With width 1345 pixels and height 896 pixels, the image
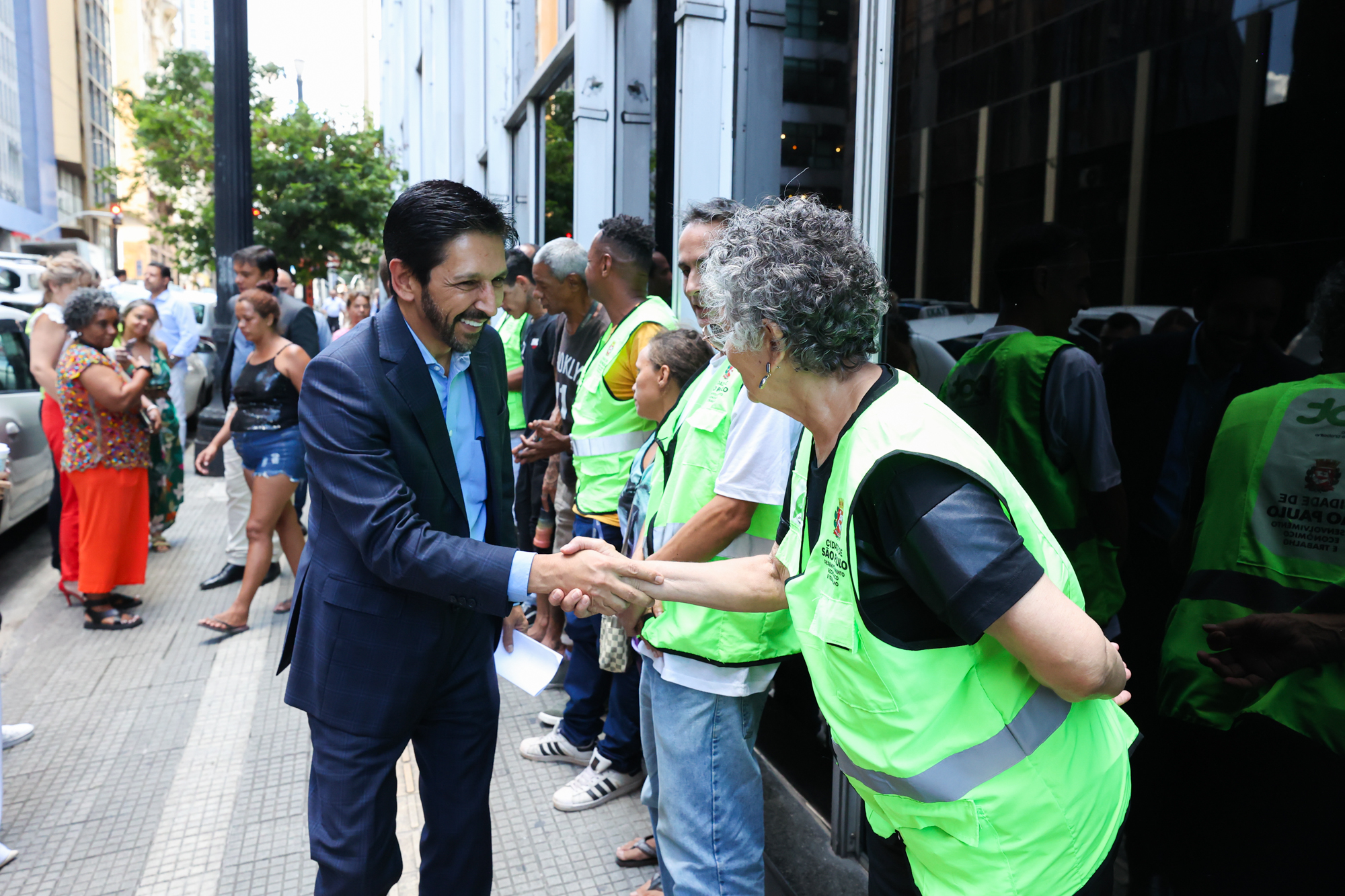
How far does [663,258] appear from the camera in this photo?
505cm

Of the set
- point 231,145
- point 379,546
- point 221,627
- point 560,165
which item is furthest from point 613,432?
point 231,145

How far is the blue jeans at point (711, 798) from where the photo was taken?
7.57 feet

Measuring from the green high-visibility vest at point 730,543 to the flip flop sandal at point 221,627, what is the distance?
401cm

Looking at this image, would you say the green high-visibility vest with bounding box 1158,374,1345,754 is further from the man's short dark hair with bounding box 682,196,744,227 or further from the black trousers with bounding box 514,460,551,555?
the black trousers with bounding box 514,460,551,555

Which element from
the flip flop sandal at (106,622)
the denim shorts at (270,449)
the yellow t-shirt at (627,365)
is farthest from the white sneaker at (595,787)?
the flip flop sandal at (106,622)

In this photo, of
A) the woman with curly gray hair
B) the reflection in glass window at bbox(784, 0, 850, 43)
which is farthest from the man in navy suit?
the woman with curly gray hair

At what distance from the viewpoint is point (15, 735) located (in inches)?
160

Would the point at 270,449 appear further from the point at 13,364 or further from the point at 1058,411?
the point at 1058,411

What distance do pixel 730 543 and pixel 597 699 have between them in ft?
6.04

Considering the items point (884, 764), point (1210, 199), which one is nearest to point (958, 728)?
point (884, 764)

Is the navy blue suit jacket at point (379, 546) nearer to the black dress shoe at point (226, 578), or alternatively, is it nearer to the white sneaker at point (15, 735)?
the white sneaker at point (15, 735)

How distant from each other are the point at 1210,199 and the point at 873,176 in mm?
1331

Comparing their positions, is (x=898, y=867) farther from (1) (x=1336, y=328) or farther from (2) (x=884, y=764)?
(1) (x=1336, y=328)

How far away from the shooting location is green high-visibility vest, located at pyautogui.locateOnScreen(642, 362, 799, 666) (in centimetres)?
227
